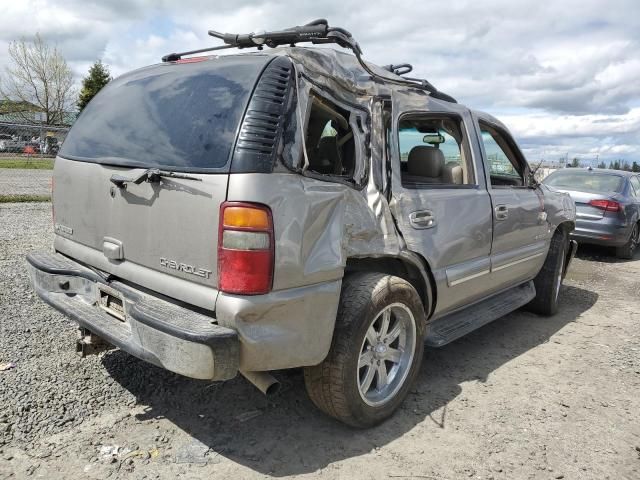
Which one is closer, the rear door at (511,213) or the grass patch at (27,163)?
the rear door at (511,213)

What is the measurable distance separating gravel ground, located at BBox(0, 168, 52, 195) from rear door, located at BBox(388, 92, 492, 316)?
959 cm

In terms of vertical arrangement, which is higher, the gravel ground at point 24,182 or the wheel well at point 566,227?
the wheel well at point 566,227

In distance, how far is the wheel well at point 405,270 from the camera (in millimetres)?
3168

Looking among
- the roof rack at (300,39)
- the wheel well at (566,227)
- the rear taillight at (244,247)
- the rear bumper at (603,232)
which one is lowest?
the rear bumper at (603,232)

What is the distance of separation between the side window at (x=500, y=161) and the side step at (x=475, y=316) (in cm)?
100

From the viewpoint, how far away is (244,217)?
2.32m

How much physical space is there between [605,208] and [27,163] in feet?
52.1

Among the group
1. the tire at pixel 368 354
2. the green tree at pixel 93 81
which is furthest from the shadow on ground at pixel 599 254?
the green tree at pixel 93 81

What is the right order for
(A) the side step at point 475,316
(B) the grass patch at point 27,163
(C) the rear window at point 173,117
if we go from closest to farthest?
(C) the rear window at point 173,117, (A) the side step at point 475,316, (B) the grass patch at point 27,163

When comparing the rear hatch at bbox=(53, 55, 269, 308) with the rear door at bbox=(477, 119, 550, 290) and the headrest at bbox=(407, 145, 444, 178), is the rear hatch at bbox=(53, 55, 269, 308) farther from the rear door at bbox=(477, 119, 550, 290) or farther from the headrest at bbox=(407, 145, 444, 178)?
the rear door at bbox=(477, 119, 550, 290)

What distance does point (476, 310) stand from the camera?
167 inches

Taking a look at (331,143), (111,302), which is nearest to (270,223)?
(331,143)

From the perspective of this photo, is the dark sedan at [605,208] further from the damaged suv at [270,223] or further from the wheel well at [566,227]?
the damaged suv at [270,223]

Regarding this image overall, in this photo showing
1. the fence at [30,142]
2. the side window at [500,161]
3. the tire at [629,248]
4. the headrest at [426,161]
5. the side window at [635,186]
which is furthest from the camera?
the fence at [30,142]
